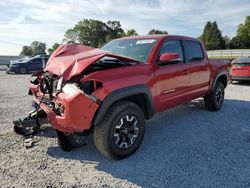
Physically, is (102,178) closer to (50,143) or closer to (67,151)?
(67,151)

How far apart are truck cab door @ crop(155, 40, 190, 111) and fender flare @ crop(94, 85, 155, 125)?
0.29m

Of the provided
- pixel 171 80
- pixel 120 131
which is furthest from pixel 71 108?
pixel 171 80

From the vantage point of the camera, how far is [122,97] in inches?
156

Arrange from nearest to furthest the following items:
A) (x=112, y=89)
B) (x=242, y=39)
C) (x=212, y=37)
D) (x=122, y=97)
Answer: (x=112, y=89)
(x=122, y=97)
(x=242, y=39)
(x=212, y=37)

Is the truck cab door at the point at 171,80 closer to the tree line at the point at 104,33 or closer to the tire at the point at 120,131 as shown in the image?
the tire at the point at 120,131

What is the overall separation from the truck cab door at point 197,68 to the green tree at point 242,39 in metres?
76.6

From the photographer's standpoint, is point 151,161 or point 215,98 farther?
point 215,98

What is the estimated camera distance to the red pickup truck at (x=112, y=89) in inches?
144

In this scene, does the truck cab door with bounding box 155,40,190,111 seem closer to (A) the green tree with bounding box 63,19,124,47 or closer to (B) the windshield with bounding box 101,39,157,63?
(B) the windshield with bounding box 101,39,157,63

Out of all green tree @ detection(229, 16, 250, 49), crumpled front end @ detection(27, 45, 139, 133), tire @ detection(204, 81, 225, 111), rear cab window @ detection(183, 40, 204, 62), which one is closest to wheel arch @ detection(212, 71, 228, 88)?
tire @ detection(204, 81, 225, 111)

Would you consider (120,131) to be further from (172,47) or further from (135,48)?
(172,47)

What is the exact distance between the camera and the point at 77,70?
144 inches

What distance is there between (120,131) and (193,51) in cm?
301

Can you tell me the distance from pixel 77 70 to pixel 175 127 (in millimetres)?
2856
